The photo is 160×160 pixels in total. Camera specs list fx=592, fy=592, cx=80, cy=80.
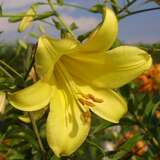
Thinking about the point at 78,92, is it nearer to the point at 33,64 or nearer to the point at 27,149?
the point at 33,64

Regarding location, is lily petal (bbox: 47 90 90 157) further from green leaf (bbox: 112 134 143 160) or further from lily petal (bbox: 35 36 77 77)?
green leaf (bbox: 112 134 143 160)

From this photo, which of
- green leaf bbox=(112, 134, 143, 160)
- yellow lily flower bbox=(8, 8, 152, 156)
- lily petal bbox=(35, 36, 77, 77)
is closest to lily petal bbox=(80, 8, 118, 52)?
yellow lily flower bbox=(8, 8, 152, 156)

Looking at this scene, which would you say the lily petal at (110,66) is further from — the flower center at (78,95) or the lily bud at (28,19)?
the lily bud at (28,19)

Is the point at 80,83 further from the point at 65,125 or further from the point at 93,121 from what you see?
the point at 93,121

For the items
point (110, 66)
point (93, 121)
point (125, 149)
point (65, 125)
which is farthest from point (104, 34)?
point (93, 121)

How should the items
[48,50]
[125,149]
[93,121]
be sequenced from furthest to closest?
[93,121] < [125,149] < [48,50]
